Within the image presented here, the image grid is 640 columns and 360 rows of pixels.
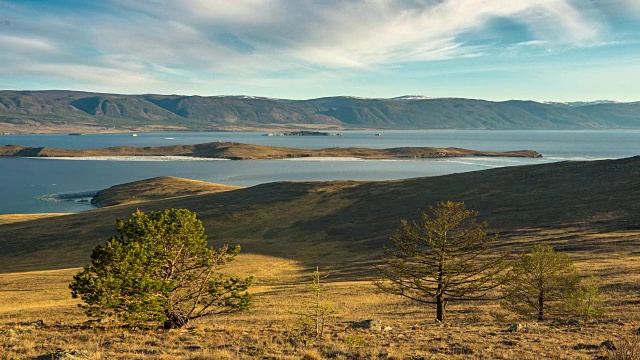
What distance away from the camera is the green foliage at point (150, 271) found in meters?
22.8

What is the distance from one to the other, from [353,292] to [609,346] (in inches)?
996

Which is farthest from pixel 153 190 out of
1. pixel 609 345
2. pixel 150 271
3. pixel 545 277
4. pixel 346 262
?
pixel 609 345

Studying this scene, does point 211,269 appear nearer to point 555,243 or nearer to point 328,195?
point 555,243

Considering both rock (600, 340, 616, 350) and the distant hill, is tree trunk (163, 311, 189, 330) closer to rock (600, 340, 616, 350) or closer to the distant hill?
rock (600, 340, 616, 350)

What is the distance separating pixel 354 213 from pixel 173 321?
68.2 m

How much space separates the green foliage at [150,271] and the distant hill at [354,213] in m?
35.0

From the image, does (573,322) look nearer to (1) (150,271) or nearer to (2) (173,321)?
(2) (173,321)

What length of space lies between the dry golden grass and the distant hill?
20.5m

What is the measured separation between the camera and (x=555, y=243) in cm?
5841

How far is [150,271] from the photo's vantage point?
24.6m

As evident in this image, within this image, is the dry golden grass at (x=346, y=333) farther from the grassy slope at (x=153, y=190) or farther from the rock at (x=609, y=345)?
the grassy slope at (x=153, y=190)

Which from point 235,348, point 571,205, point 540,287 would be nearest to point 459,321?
point 540,287

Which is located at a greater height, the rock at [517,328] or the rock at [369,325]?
the rock at [517,328]

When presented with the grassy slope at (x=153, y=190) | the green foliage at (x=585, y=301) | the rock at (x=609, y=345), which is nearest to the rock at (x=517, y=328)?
the rock at (x=609, y=345)
